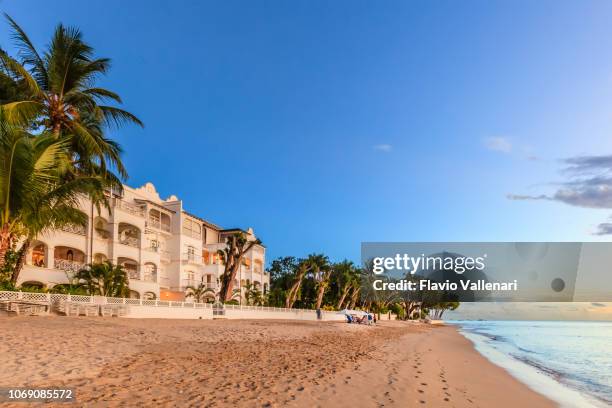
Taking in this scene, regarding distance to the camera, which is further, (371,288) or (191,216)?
(371,288)

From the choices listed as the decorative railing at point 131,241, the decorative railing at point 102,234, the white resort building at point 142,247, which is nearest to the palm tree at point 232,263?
the white resort building at point 142,247

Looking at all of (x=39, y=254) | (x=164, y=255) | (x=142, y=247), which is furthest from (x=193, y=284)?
(x=39, y=254)

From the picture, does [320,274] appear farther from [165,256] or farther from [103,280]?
[103,280]

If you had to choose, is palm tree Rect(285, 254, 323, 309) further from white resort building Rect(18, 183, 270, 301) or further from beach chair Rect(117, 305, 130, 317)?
beach chair Rect(117, 305, 130, 317)

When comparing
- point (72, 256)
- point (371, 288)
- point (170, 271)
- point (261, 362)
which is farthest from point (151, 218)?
point (371, 288)

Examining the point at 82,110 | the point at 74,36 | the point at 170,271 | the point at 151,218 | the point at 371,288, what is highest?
the point at 74,36

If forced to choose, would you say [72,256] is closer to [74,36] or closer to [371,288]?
[74,36]

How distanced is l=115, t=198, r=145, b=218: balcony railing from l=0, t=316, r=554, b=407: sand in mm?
22171

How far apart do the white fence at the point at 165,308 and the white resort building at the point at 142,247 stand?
6.22 meters

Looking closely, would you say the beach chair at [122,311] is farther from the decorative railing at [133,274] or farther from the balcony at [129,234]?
the balcony at [129,234]

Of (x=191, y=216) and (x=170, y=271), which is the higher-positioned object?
(x=191, y=216)

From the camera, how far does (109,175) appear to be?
25.4 m

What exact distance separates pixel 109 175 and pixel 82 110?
3.66 m

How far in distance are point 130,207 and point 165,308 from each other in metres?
13.4
